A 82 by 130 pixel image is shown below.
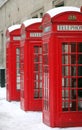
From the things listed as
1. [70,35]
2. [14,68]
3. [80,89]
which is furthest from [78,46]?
[14,68]

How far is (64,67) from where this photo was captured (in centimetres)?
940

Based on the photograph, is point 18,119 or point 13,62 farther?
point 13,62

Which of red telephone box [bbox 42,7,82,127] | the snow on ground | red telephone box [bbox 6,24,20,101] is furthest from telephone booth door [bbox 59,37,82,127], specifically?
red telephone box [bbox 6,24,20,101]

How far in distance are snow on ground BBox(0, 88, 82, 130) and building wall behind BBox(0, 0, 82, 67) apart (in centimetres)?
361

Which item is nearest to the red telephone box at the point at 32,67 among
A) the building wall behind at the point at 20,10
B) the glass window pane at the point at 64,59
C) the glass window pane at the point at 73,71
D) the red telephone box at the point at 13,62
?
the building wall behind at the point at 20,10

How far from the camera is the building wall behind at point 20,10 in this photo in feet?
51.3

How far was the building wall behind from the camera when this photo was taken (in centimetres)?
1564

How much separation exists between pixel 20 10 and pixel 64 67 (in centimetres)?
1398

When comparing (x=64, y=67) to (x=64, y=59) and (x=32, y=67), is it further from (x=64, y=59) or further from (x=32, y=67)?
(x=32, y=67)

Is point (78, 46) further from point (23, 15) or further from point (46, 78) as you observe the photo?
point (23, 15)

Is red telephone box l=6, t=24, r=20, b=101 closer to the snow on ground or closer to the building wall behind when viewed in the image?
the snow on ground

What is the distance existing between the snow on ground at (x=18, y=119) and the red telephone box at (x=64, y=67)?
35cm

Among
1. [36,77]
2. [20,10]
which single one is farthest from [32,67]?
[20,10]

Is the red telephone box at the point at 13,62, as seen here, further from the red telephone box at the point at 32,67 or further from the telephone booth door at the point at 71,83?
the telephone booth door at the point at 71,83
